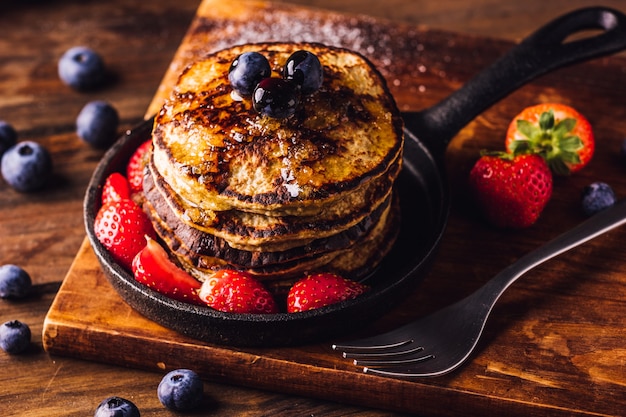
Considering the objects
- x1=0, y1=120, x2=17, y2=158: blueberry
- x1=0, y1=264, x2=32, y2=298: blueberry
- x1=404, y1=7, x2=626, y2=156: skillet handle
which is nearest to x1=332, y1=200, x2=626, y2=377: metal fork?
x1=404, y1=7, x2=626, y2=156: skillet handle

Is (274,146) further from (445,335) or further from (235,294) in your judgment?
(445,335)

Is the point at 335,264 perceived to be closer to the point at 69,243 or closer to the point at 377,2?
the point at 69,243

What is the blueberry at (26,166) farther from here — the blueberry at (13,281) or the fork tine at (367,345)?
the fork tine at (367,345)

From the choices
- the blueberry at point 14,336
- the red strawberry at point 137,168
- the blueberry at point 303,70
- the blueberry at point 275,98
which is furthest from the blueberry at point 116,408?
the blueberry at point 303,70

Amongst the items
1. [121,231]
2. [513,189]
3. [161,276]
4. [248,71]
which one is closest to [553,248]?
[513,189]

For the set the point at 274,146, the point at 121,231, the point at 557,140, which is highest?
the point at 557,140

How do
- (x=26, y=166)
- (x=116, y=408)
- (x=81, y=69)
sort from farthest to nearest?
(x=81, y=69)
(x=26, y=166)
(x=116, y=408)

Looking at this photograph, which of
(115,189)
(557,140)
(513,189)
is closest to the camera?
(115,189)
